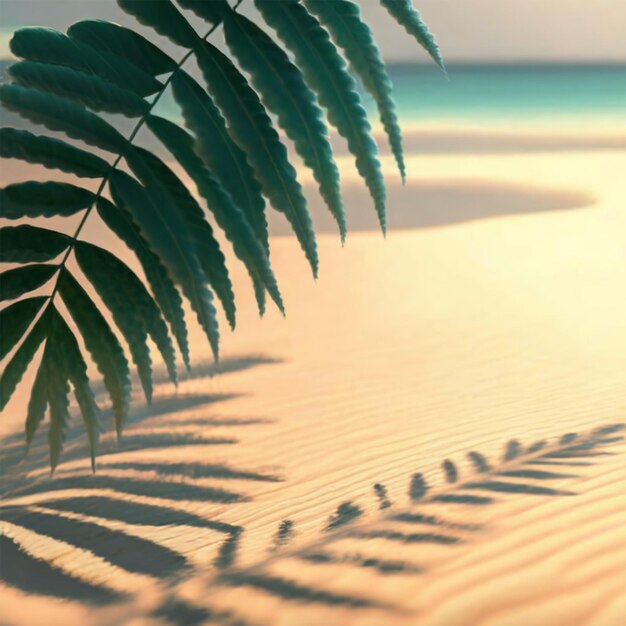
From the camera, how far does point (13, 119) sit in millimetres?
10336

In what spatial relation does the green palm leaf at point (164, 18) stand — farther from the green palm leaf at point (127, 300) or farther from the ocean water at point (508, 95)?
the ocean water at point (508, 95)

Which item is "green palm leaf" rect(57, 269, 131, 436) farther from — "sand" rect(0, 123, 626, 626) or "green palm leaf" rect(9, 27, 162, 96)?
"sand" rect(0, 123, 626, 626)

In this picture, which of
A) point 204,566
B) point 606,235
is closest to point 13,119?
point 606,235

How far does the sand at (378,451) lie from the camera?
1.54m

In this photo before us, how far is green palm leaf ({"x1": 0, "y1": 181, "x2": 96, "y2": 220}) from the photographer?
814 millimetres

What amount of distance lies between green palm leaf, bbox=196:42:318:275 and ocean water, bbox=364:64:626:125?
44.7ft

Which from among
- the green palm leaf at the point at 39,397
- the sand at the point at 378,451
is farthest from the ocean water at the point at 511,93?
the green palm leaf at the point at 39,397

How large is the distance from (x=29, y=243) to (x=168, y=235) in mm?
127

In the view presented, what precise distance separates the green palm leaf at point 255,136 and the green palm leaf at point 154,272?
0.12 meters

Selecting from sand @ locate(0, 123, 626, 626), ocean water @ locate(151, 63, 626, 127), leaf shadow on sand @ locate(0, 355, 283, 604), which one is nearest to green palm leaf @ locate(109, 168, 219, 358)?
sand @ locate(0, 123, 626, 626)

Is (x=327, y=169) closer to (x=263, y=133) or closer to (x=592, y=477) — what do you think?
(x=263, y=133)

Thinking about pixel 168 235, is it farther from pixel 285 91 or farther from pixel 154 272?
pixel 285 91

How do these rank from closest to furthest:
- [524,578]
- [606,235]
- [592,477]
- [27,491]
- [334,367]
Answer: [524,578] → [592,477] → [27,491] → [334,367] → [606,235]

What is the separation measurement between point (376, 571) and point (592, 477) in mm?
597
